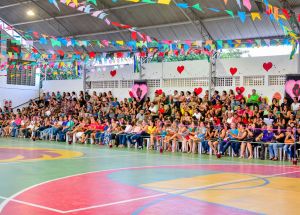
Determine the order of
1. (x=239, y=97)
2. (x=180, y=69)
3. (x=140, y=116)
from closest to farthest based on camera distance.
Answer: (x=239, y=97)
(x=140, y=116)
(x=180, y=69)

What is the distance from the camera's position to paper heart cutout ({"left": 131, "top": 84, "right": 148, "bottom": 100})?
80.6 ft

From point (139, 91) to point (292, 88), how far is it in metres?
9.03

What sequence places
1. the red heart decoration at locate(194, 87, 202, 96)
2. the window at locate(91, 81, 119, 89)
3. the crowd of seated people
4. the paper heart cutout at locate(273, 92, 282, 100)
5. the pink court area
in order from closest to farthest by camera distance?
the pink court area < the crowd of seated people < the paper heart cutout at locate(273, 92, 282, 100) < the red heart decoration at locate(194, 87, 202, 96) < the window at locate(91, 81, 119, 89)

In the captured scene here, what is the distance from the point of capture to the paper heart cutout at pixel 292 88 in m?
19.1

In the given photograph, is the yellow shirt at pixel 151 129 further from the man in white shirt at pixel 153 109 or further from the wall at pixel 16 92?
the wall at pixel 16 92

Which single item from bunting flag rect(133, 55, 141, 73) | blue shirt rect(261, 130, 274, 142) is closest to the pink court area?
blue shirt rect(261, 130, 274, 142)

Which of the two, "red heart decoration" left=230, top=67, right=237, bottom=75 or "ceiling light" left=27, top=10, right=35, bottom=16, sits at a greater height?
"ceiling light" left=27, top=10, right=35, bottom=16

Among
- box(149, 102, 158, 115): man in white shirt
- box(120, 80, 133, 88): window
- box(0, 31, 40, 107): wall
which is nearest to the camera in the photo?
box(149, 102, 158, 115): man in white shirt

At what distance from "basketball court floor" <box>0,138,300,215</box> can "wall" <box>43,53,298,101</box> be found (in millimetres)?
9461

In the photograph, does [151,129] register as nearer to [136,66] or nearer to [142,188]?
[136,66]

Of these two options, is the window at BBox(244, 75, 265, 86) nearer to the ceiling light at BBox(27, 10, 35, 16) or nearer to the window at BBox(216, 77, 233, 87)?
the window at BBox(216, 77, 233, 87)

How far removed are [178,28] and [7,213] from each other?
18319mm

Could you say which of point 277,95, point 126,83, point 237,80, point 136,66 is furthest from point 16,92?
point 277,95

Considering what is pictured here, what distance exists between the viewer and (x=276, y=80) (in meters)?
20.6
